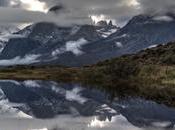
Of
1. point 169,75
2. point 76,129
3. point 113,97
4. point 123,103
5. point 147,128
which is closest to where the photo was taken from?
point 76,129

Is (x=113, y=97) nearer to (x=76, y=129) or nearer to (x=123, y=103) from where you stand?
(x=123, y=103)

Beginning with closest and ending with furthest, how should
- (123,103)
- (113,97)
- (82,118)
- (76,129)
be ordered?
(76,129)
(82,118)
(123,103)
(113,97)

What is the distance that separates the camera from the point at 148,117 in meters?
74.6

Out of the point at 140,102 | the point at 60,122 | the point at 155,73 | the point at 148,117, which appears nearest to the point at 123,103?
the point at 140,102

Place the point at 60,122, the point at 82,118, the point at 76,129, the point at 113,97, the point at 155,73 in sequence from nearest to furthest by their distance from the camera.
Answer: the point at 76,129 → the point at 60,122 → the point at 82,118 → the point at 113,97 → the point at 155,73

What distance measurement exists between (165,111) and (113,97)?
33730mm

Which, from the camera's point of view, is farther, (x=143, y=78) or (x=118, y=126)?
(x=143, y=78)

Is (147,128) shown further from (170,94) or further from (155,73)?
(155,73)

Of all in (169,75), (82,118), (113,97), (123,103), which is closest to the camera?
(82,118)

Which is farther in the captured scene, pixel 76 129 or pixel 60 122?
pixel 60 122

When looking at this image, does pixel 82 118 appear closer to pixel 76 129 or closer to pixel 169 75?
pixel 76 129

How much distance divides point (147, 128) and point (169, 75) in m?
111

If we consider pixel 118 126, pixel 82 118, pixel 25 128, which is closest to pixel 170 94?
pixel 82 118

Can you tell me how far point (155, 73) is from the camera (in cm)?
18388
